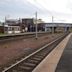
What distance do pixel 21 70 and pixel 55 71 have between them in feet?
5.57

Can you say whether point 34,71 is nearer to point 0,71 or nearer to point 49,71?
point 49,71

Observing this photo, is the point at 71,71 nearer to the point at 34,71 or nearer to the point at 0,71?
the point at 34,71

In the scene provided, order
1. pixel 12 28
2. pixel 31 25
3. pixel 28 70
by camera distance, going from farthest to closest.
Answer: pixel 31 25 → pixel 12 28 → pixel 28 70

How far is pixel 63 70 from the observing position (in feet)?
39.8

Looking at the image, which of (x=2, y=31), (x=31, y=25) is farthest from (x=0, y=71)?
(x=31, y=25)

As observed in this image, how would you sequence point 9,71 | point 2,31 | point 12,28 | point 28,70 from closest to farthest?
point 9,71 < point 28,70 < point 2,31 < point 12,28

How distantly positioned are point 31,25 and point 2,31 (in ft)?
282

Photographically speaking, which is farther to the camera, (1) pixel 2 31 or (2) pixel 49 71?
(1) pixel 2 31

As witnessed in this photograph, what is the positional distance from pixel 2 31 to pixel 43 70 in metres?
94.9

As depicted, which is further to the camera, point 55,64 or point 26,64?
point 55,64

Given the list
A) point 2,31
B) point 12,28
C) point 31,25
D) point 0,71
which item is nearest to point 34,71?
point 0,71

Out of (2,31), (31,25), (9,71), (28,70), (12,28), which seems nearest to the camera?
(9,71)

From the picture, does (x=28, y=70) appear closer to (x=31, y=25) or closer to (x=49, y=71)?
(x=49, y=71)

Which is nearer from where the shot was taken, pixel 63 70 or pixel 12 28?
pixel 63 70
